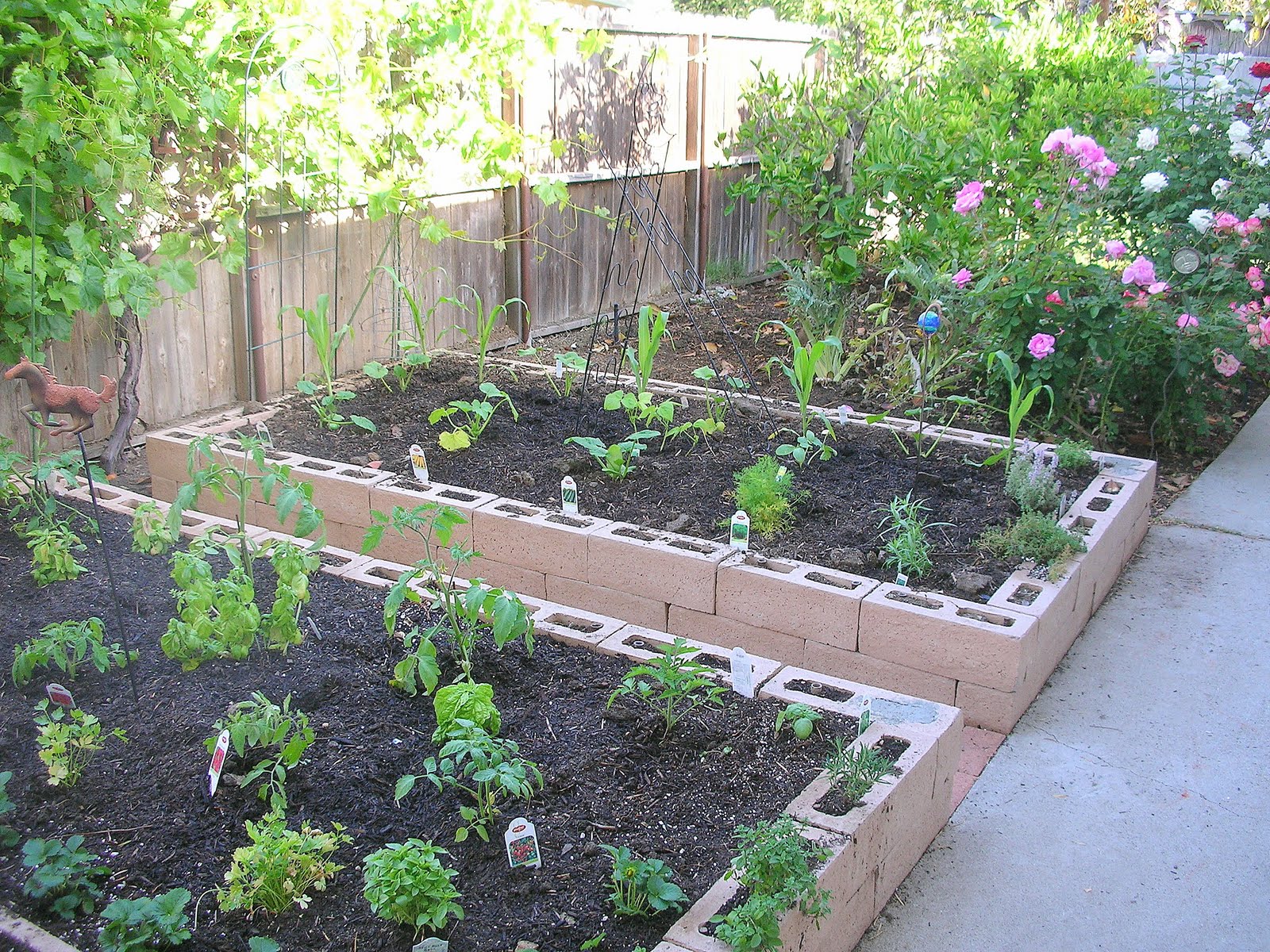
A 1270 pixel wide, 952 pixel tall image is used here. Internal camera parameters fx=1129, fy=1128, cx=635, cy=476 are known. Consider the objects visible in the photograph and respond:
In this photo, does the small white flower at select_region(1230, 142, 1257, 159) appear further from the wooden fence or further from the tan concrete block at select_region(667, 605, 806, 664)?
the tan concrete block at select_region(667, 605, 806, 664)

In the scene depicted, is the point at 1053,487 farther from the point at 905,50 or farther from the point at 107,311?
the point at 905,50

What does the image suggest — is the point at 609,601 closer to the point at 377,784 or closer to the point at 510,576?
the point at 510,576

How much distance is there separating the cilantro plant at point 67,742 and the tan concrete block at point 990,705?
2191 millimetres

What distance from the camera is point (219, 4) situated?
177 inches

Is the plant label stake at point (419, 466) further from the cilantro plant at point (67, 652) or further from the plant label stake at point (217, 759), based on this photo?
the plant label stake at point (217, 759)

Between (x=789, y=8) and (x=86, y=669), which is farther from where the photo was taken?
(x=789, y=8)

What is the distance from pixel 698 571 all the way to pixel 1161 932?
1.61 metres

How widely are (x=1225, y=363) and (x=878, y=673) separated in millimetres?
2716

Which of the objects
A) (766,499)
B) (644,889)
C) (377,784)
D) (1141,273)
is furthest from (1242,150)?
(377,784)

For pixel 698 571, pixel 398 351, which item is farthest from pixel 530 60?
pixel 698 571

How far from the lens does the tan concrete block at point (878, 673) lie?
325cm

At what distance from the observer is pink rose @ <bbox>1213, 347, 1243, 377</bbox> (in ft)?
16.2

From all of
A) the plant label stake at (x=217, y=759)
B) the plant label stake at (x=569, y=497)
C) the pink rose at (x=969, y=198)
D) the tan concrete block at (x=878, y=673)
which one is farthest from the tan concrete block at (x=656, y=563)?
the pink rose at (x=969, y=198)

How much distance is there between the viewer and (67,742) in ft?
7.97
